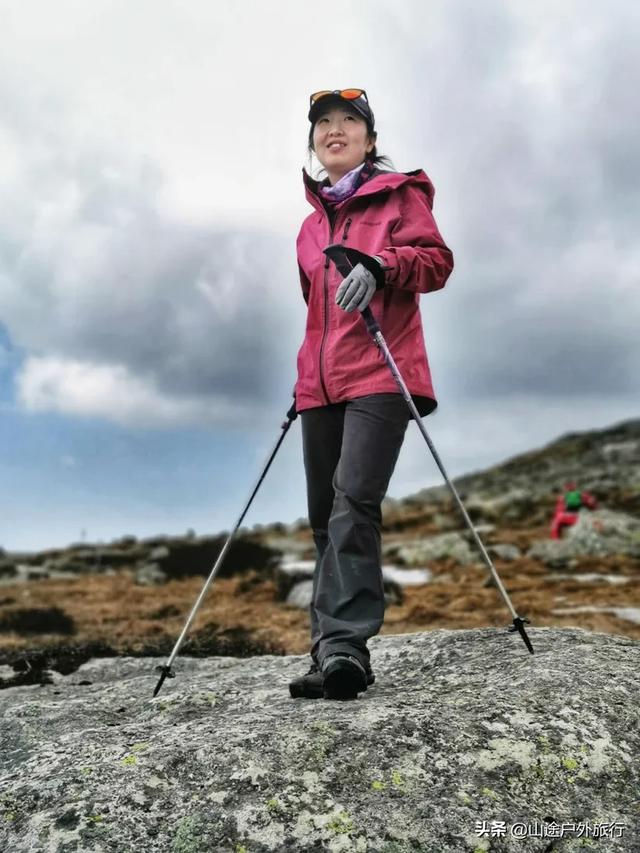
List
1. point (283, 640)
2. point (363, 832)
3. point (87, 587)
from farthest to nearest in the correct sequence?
point (87, 587) → point (283, 640) → point (363, 832)

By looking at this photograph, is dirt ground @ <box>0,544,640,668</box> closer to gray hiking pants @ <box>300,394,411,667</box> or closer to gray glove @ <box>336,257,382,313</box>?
gray hiking pants @ <box>300,394,411,667</box>

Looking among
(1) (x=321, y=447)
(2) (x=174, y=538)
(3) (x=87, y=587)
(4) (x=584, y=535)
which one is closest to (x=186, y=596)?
(3) (x=87, y=587)

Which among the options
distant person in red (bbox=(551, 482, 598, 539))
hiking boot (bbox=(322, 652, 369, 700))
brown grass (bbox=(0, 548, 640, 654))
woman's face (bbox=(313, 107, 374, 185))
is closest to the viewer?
hiking boot (bbox=(322, 652, 369, 700))

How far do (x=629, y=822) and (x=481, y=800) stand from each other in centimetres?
62

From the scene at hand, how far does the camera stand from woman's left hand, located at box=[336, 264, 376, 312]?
171 inches

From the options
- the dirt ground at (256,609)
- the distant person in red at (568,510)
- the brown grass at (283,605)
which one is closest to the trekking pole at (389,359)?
the dirt ground at (256,609)

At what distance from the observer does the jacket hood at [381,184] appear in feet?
15.7

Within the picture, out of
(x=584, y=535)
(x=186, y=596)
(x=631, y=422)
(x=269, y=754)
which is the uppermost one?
(x=631, y=422)

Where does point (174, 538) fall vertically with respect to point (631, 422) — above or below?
below

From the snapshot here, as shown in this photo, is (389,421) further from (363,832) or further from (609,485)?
(609,485)

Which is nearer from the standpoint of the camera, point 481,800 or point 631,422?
point 481,800

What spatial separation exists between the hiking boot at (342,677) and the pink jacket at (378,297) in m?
1.56

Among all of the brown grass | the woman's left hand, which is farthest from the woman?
the brown grass

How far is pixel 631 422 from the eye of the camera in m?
58.6
